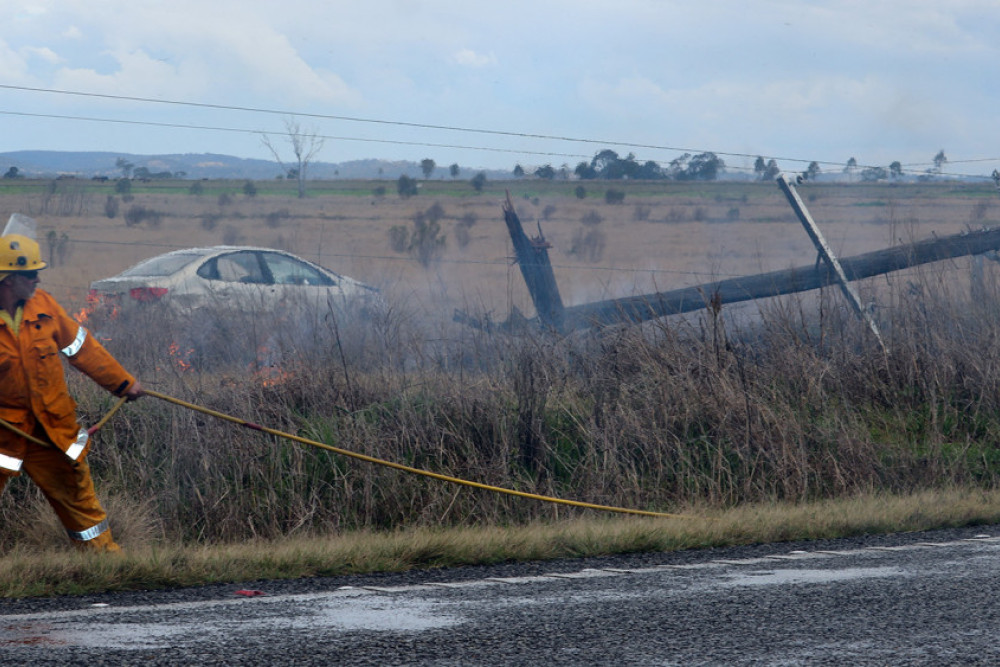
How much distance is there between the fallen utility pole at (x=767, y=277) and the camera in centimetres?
1163

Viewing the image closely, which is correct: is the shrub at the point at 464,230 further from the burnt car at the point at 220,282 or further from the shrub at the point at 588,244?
the burnt car at the point at 220,282

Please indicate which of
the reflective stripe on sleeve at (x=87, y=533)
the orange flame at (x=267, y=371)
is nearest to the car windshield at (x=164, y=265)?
the orange flame at (x=267, y=371)

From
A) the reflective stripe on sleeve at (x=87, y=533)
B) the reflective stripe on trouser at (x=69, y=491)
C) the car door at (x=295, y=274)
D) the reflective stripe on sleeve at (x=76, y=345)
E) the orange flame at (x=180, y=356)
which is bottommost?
the reflective stripe on sleeve at (x=87, y=533)

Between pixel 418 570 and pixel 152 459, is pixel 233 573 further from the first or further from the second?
pixel 152 459

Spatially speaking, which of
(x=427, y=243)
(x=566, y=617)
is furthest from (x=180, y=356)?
(x=427, y=243)

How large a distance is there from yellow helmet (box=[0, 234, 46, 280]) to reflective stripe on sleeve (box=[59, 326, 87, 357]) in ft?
1.44

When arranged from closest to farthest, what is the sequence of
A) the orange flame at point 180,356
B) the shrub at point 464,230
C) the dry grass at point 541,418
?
the dry grass at point 541,418
the orange flame at point 180,356
the shrub at point 464,230

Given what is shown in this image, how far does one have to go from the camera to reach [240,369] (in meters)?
9.59

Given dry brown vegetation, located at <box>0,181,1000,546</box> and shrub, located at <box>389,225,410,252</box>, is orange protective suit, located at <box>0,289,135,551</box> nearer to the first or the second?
dry brown vegetation, located at <box>0,181,1000,546</box>

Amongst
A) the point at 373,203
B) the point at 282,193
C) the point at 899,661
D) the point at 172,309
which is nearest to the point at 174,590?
the point at 899,661

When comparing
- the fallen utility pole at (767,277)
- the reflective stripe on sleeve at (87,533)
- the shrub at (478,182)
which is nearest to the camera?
the reflective stripe on sleeve at (87,533)

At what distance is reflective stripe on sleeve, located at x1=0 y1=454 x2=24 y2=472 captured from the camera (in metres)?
5.91

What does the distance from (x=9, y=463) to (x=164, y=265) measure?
8.89 meters

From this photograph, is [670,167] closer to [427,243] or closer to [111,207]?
[427,243]
